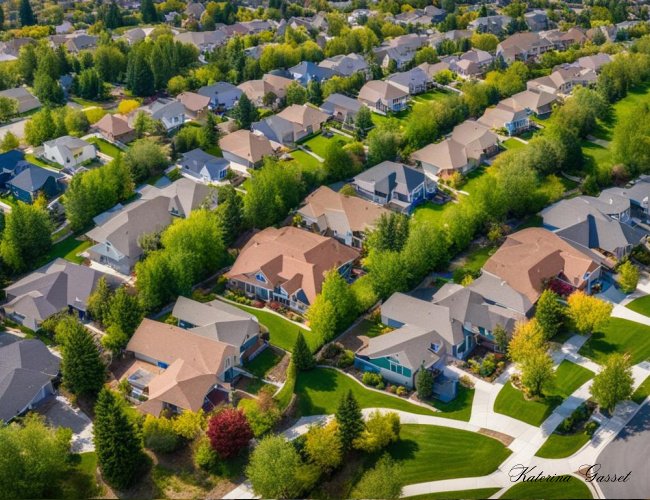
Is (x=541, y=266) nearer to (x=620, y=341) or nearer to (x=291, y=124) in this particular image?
(x=620, y=341)

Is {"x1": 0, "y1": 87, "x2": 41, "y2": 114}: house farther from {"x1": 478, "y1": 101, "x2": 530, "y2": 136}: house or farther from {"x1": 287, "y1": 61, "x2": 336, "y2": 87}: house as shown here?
{"x1": 478, "y1": 101, "x2": 530, "y2": 136}: house

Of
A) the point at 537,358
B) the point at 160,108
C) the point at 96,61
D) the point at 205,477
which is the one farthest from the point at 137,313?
the point at 96,61

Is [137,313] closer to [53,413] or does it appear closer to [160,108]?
[53,413]

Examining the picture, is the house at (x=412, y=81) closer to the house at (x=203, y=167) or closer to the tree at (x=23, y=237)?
the house at (x=203, y=167)

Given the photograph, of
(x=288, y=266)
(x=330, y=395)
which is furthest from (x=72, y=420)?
(x=288, y=266)

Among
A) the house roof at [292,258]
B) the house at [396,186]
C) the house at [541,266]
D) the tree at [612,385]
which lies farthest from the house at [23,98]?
the tree at [612,385]
